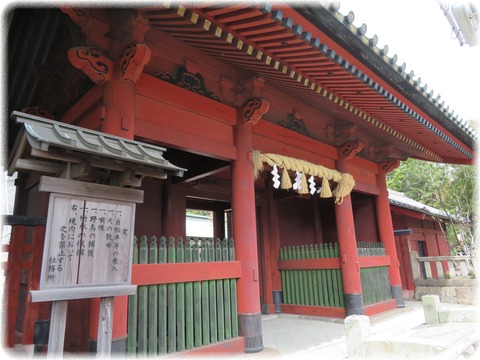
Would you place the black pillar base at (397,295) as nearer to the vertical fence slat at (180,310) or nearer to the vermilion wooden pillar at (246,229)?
the vermilion wooden pillar at (246,229)

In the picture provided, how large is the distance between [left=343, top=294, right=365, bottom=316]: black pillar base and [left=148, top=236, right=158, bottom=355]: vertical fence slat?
172 inches

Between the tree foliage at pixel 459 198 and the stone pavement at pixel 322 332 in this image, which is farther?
the tree foliage at pixel 459 198

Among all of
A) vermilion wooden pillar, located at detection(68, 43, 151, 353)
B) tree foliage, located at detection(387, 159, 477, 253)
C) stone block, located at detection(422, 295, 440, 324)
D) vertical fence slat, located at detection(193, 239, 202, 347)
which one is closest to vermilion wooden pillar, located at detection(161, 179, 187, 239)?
vertical fence slat, located at detection(193, 239, 202, 347)

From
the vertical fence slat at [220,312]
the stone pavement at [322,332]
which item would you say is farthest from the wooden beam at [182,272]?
the stone pavement at [322,332]

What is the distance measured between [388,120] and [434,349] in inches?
159

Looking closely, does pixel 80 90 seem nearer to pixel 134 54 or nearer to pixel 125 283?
pixel 134 54

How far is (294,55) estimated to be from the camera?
13.0ft

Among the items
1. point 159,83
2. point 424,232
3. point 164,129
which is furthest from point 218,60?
point 424,232

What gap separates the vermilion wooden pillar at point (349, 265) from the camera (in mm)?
6750

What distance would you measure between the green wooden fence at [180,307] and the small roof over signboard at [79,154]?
1.21m

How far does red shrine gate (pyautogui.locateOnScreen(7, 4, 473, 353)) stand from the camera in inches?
137

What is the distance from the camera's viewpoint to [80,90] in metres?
4.59

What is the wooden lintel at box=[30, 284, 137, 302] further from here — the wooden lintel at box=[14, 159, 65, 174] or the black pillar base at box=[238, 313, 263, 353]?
the black pillar base at box=[238, 313, 263, 353]

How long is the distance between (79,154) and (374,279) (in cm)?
725
